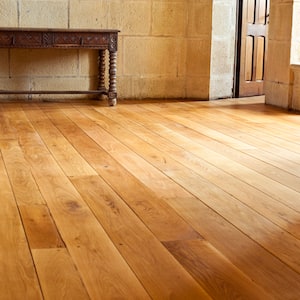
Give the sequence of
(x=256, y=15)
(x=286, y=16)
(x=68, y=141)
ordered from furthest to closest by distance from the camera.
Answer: (x=256, y=15) → (x=286, y=16) → (x=68, y=141)

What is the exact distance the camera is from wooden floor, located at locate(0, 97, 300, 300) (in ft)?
6.95

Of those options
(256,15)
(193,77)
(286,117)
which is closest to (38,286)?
(286,117)

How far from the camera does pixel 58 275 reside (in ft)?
7.04

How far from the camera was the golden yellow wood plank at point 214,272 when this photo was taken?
2023 mm

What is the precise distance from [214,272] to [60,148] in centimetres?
238

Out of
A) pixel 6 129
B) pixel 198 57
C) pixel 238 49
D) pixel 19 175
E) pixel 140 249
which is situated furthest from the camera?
pixel 238 49

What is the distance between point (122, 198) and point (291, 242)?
3.06ft

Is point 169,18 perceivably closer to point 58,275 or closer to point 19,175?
point 19,175

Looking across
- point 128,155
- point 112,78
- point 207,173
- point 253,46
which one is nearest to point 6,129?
point 128,155

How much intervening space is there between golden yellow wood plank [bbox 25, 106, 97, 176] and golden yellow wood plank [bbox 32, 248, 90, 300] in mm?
1323

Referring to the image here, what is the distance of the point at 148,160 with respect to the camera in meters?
4.07

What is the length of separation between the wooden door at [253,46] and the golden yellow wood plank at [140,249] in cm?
469

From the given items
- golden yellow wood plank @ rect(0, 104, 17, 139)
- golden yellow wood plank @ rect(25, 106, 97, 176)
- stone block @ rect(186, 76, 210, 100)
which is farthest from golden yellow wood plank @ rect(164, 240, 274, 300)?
stone block @ rect(186, 76, 210, 100)

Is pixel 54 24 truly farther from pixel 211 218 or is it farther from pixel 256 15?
pixel 211 218
